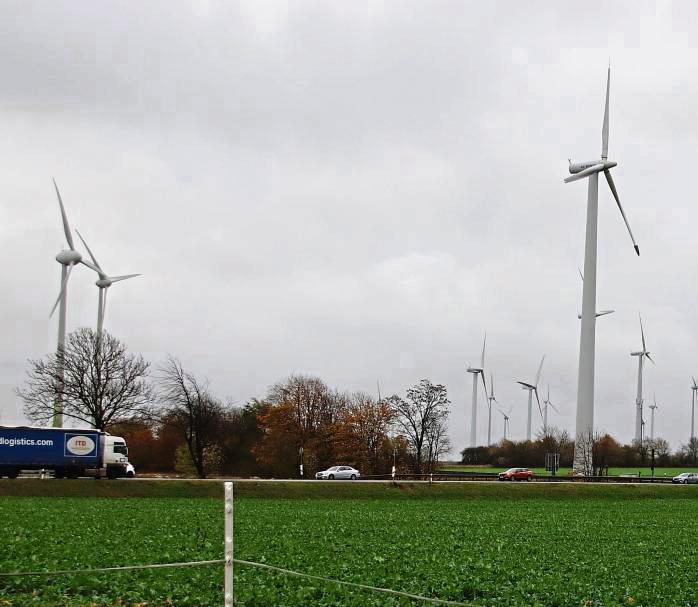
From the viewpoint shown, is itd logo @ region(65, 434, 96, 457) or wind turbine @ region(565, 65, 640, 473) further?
wind turbine @ region(565, 65, 640, 473)

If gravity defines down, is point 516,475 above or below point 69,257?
below

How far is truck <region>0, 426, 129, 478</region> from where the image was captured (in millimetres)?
61844

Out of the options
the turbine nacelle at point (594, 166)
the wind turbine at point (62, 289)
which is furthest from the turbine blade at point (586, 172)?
the wind turbine at point (62, 289)

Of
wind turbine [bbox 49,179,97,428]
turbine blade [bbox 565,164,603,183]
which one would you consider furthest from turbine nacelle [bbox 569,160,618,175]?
wind turbine [bbox 49,179,97,428]

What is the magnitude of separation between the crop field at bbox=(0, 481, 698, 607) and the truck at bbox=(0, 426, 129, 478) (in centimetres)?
1612

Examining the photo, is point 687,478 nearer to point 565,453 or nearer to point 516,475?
point 516,475

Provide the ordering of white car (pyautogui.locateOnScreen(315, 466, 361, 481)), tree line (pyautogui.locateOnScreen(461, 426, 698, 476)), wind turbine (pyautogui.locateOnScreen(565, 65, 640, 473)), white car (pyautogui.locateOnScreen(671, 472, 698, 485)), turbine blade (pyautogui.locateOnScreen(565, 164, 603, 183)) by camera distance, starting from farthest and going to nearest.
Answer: tree line (pyautogui.locateOnScreen(461, 426, 698, 476))
white car (pyautogui.locateOnScreen(671, 472, 698, 485))
turbine blade (pyautogui.locateOnScreen(565, 164, 603, 183))
wind turbine (pyautogui.locateOnScreen(565, 65, 640, 473))
white car (pyautogui.locateOnScreen(315, 466, 361, 481))

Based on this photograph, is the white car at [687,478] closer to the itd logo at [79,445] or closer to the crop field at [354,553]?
the crop field at [354,553]

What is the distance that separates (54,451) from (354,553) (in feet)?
142

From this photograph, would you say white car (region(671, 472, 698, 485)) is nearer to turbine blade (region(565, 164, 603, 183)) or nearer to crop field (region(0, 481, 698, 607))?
turbine blade (region(565, 164, 603, 183))

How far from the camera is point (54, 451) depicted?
6300 centimetres

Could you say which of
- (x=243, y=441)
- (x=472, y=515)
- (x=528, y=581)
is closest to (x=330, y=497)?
(x=472, y=515)

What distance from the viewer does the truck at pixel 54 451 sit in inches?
2435

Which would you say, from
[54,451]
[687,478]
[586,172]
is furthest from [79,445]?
[687,478]
